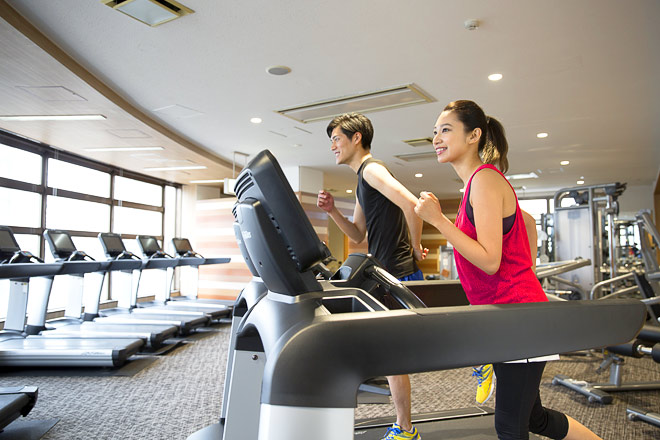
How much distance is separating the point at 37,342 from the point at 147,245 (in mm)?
2584

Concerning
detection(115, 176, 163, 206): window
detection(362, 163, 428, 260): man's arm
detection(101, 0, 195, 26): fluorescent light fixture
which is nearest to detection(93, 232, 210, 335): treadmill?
detection(115, 176, 163, 206): window

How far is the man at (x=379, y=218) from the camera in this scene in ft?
5.95

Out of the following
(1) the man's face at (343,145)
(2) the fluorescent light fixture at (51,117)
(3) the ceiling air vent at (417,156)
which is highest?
(3) the ceiling air vent at (417,156)

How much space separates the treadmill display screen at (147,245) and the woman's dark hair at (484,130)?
5866 millimetres

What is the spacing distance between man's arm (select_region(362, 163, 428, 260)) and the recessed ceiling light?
2635 mm

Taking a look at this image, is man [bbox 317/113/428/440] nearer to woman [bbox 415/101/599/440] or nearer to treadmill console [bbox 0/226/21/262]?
woman [bbox 415/101/599/440]

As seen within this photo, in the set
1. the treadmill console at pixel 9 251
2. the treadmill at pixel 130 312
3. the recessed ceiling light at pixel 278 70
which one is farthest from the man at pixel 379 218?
the treadmill at pixel 130 312

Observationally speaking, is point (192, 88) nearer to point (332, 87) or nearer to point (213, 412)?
point (332, 87)

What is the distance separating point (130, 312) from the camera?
5.96 meters

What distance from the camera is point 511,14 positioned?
3176 mm

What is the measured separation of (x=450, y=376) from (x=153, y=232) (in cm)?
744

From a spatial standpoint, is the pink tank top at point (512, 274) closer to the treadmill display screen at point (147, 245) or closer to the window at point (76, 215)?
the treadmill display screen at point (147, 245)

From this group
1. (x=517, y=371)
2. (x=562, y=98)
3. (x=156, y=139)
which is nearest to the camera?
(x=517, y=371)

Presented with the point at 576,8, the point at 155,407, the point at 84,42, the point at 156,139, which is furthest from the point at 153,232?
the point at 576,8
